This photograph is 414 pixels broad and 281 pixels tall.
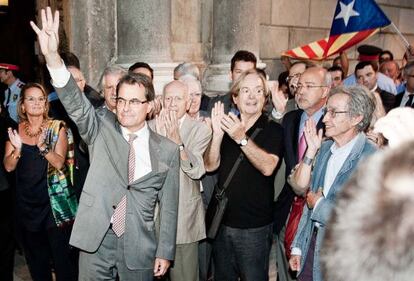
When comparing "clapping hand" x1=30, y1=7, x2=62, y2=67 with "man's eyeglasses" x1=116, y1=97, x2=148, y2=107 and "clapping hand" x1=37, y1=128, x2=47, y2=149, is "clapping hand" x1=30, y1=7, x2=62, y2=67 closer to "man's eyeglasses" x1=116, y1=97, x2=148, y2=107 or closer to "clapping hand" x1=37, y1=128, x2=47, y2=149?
"man's eyeglasses" x1=116, y1=97, x2=148, y2=107

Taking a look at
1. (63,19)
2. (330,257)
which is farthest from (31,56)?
(330,257)

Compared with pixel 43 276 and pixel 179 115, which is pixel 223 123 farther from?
pixel 43 276

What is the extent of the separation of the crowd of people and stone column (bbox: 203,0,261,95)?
101 inches

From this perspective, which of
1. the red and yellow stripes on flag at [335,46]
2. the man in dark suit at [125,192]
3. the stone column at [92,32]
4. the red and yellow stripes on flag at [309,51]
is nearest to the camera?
the man in dark suit at [125,192]

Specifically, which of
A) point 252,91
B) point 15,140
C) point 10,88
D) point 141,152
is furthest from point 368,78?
point 10,88

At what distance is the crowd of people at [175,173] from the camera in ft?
9.87

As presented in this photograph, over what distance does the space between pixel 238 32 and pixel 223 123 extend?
4.10m

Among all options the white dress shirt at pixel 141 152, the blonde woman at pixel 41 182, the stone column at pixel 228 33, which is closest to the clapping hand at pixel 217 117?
the white dress shirt at pixel 141 152

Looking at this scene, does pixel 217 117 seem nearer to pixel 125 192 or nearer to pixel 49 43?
pixel 125 192

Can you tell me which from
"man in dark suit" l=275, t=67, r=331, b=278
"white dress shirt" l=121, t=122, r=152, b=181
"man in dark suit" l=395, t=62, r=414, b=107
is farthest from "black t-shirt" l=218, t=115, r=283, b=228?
"man in dark suit" l=395, t=62, r=414, b=107

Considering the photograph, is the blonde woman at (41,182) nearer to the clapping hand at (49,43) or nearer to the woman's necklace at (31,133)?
the woman's necklace at (31,133)

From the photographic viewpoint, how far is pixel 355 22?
265 inches

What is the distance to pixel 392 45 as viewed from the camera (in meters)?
11.7

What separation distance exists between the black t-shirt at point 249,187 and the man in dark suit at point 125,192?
1.90ft
